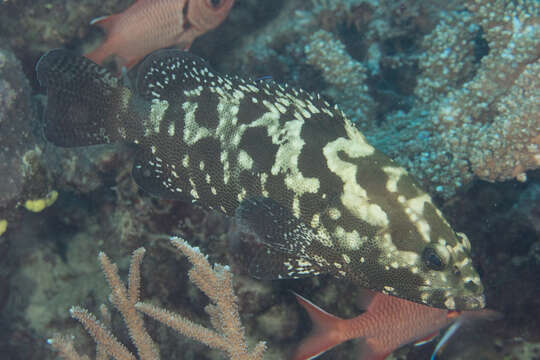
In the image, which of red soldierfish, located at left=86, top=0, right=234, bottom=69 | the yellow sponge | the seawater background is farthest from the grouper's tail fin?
red soldierfish, located at left=86, top=0, right=234, bottom=69

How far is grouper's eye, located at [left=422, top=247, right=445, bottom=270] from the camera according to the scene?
2.26 meters

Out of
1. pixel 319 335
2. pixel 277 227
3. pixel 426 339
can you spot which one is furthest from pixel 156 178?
pixel 426 339

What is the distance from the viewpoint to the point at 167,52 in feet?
10.0

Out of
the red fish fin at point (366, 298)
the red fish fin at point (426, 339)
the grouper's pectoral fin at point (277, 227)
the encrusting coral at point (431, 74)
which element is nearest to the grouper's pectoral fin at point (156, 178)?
the grouper's pectoral fin at point (277, 227)

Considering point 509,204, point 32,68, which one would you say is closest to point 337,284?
point 509,204

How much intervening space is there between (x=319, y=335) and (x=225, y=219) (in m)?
1.41

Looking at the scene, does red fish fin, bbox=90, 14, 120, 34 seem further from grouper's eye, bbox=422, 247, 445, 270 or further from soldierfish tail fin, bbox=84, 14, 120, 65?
grouper's eye, bbox=422, 247, 445, 270

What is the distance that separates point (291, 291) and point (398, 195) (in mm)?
1785

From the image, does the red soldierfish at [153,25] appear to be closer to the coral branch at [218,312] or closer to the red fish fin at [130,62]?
the red fish fin at [130,62]

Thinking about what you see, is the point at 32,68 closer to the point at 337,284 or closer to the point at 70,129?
the point at 70,129

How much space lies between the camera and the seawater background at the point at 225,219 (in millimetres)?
3623

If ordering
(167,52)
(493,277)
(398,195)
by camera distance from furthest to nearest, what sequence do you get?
(493,277)
(167,52)
(398,195)

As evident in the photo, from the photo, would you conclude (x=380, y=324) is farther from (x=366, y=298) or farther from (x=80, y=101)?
(x=80, y=101)

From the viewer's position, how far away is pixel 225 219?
389 centimetres
